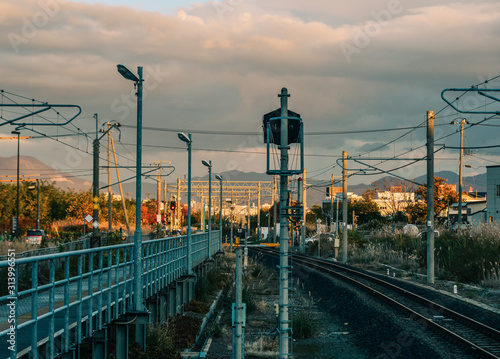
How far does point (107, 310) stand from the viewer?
1116cm

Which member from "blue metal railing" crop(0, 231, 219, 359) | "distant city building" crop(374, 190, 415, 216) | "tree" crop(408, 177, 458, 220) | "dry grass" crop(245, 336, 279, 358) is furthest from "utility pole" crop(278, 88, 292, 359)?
"distant city building" crop(374, 190, 415, 216)

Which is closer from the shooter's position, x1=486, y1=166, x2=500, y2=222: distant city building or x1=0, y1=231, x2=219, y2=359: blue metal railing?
x1=0, y1=231, x2=219, y2=359: blue metal railing

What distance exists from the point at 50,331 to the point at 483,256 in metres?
23.6

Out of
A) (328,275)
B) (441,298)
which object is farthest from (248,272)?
(441,298)

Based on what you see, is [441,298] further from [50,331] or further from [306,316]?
[50,331]

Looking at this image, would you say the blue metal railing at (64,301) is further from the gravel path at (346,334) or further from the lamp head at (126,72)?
the lamp head at (126,72)

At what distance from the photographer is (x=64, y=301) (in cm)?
887

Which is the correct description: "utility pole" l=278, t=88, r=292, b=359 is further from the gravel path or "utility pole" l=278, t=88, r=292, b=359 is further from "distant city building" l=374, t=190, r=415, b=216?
"distant city building" l=374, t=190, r=415, b=216

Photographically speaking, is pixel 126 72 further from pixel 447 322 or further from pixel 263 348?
pixel 447 322

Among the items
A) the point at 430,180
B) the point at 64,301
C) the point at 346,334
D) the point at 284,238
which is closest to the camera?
the point at 64,301

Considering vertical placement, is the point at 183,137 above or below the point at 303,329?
above

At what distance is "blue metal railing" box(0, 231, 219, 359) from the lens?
7316 mm

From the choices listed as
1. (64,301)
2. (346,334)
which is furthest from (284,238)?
(346,334)

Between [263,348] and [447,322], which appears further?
[447,322]
